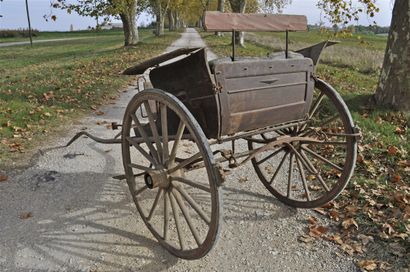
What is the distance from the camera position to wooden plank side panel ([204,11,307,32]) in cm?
303

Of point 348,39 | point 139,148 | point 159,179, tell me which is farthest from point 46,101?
point 348,39

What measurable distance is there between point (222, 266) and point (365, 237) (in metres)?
1.35

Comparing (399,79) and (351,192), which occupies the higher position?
(399,79)

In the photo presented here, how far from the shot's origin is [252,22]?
3352mm

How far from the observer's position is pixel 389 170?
194 inches

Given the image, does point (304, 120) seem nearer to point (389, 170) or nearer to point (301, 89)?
point (301, 89)

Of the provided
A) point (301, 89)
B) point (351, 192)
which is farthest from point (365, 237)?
point (301, 89)

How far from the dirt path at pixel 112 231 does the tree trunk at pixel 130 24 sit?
750 inches

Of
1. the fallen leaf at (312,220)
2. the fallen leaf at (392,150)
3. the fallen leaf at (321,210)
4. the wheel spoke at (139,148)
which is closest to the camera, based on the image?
the wheel spoke at (139,148)

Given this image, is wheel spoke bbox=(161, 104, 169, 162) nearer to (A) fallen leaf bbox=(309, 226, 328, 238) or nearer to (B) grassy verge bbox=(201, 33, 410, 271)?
(A) fallen leaf bbox=(309, 226, 328, 238)

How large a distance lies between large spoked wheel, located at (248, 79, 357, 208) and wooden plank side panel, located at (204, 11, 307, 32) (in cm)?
58

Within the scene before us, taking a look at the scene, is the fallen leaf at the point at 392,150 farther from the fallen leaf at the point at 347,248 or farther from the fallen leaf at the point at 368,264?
the fallen leaf at the point at 368,264

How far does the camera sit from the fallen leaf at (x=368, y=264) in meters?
3.13

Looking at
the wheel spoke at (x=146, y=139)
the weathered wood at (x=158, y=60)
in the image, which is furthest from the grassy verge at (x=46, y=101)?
the weathered wood at (x=158, y=60)
